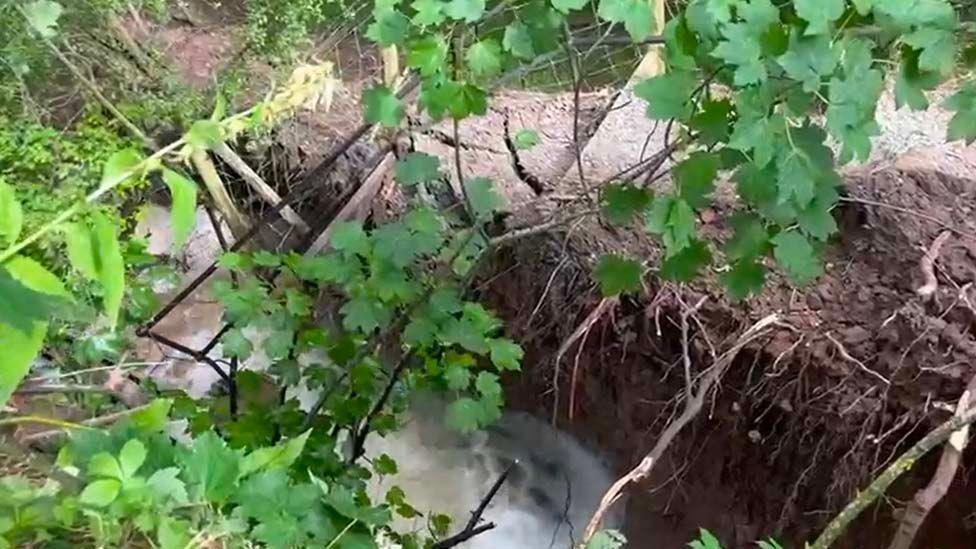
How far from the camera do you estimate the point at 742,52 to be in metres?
→ 1.09

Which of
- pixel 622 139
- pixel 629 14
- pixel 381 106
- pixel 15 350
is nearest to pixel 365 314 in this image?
pixel 381 106

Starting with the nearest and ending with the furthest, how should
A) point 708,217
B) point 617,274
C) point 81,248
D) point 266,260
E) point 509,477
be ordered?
point 81,248 < point 617,274 < point 266,260 < point 708,217 < point 509,477

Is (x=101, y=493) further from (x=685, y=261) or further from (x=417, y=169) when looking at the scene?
(x=417, y=169)

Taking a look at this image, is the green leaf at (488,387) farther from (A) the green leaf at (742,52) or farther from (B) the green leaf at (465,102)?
(A) the green leaf at (742,52)

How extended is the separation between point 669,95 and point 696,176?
127mm

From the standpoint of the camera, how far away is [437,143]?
10.3 feet

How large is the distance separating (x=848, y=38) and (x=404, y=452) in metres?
2.39

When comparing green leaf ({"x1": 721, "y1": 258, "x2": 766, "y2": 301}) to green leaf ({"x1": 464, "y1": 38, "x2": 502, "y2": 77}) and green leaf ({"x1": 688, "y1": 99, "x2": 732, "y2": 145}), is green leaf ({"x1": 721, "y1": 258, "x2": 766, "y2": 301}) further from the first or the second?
green leaf ({"x1": 464, "y1": 38, "x2": 502, "y2": 77})

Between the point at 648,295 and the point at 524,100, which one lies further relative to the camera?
the point at 524,100

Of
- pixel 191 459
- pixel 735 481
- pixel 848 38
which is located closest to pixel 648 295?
pixel 735 481

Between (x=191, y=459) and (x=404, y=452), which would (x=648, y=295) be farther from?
(x=191, y=459)

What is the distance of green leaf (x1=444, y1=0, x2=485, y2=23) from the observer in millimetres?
1269

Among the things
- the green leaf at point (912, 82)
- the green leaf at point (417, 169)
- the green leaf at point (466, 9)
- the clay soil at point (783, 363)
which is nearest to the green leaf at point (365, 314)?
the green leaf at point (417, 169)

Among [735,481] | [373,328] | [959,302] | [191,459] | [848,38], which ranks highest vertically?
[848,38]
